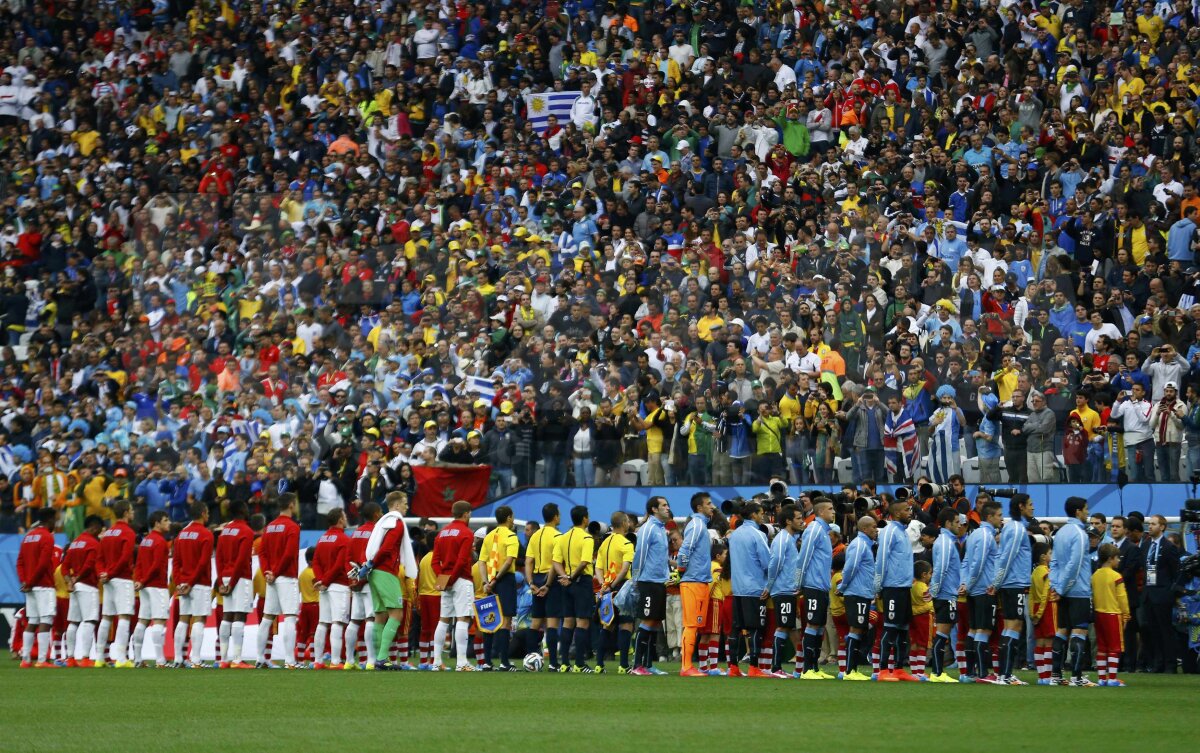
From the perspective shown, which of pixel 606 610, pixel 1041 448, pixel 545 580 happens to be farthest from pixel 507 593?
pixel 1041 448

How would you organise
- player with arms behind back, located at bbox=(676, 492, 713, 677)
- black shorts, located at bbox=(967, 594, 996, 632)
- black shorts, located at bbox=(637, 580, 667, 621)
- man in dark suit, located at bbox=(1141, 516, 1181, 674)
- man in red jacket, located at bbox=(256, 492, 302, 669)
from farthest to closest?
man in red jacket, located at bbox=(256, 492, 302, 669)
man in dark suit, located at bbox=(1141, 516, 1181, 674)
black shorts, located at bbox=(637, 580, 667, 621)
player with arms behind back, located at bbox=(676, 492, 713, 677)
black shorts, located at bbox=(967, 594, 996, 632)

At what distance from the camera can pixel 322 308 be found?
30.9m

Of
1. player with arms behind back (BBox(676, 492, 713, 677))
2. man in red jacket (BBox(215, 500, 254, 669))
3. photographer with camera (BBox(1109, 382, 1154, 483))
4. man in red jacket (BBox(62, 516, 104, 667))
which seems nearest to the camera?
player with arms behind back (BBox(676, 492, 713, 677))

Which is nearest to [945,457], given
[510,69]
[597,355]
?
[597,355]

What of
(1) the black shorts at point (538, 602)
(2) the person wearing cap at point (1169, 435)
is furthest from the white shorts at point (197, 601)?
(2) the person wearing cap at point (1169, 435)

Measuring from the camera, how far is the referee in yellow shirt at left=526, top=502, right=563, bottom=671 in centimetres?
2006

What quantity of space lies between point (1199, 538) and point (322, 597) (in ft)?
31.3

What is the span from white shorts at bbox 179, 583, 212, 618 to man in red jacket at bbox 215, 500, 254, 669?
161 millimetres

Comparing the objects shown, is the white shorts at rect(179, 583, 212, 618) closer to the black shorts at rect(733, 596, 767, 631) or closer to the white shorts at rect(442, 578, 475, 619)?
the white shorts at rect(442, 578, 475, 619)

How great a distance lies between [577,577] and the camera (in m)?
20.0

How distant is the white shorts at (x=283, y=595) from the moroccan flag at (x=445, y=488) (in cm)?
516

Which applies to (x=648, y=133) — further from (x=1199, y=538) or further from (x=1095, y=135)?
(x=1199, y=538)

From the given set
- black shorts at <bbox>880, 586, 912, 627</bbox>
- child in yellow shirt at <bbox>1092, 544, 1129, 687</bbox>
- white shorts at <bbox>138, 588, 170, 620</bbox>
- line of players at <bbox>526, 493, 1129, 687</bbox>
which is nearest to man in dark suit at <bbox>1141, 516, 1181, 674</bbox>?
line of players at <bbox>526, 493, 1129, 687</bbox>

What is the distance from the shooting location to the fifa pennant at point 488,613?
20219 mm
